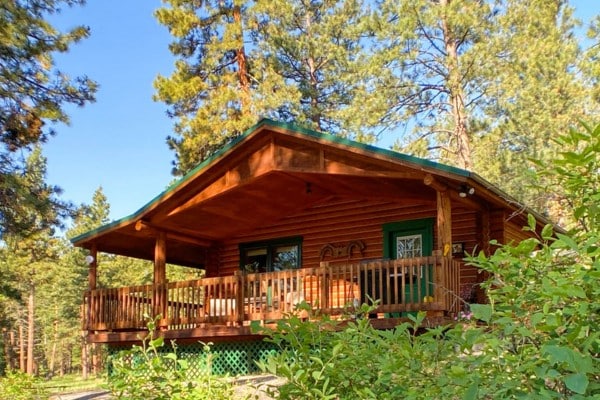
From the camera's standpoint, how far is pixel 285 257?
13.6 metres

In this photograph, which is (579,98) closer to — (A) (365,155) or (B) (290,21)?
(B) (290,21)

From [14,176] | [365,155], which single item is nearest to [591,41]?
[365,155]

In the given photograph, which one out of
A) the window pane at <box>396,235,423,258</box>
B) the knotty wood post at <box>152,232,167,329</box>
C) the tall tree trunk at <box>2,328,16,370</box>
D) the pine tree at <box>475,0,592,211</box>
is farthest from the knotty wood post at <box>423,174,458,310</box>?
the tall tree trunk at <box>2,328,16,370</box>

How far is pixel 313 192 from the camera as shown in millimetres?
12328

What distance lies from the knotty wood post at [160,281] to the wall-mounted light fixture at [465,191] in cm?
577

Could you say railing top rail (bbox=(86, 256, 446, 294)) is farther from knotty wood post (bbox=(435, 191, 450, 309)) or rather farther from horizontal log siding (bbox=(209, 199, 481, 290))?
horizontal log siding (bbox=(209, 199, 481, 290))

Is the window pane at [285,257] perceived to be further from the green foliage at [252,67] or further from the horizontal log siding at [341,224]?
the green foliage at [252,67]

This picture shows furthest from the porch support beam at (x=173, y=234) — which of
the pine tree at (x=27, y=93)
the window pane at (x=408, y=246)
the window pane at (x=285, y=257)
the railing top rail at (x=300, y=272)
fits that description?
the window pane at (x=408, y=246)

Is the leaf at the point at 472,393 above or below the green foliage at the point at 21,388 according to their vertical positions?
above

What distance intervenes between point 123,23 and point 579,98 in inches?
924

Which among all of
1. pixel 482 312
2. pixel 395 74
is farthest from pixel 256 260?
pixel 482 312

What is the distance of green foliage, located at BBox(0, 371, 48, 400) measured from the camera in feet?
25.5

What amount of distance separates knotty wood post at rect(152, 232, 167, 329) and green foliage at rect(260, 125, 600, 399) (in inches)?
362

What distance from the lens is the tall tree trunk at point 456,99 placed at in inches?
798
